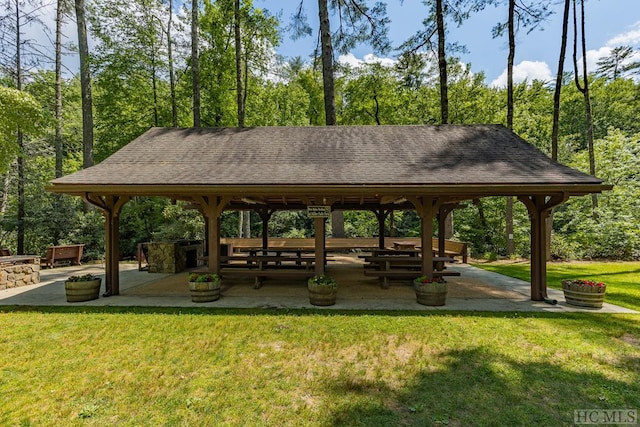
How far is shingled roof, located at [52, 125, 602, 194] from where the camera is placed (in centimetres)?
613

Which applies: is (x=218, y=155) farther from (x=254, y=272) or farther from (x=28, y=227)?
(x=28, y=227)

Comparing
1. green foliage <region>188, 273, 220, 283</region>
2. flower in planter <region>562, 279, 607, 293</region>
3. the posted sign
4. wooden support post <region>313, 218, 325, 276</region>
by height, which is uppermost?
the posted sign

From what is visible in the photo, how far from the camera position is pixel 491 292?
722cm

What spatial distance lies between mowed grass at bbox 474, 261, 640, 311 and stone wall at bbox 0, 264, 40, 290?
13598 millimetres

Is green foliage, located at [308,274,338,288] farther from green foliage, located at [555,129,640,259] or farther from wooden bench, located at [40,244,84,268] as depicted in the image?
green foliage, located at [555,129,640,259]

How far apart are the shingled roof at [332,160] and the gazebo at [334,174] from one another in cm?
2

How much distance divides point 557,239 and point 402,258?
405 inches

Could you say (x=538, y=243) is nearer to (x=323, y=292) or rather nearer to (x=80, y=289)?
(x=323, y=292)

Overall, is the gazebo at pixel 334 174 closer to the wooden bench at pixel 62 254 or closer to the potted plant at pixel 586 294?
the potted plant at pixel 586 294

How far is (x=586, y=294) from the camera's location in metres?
5.86

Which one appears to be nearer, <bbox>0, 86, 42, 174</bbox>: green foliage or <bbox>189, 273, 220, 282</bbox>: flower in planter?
<bbox>189, 273, 220, 282</bbox>: flower in planter

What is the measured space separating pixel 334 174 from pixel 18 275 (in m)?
8.56

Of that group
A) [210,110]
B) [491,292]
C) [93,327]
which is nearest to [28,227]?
[210,110]

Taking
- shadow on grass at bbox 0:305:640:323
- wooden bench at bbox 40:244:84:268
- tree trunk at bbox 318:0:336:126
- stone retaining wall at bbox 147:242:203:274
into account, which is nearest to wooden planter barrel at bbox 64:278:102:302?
shadow on grass at bbox 0:305:640:323
